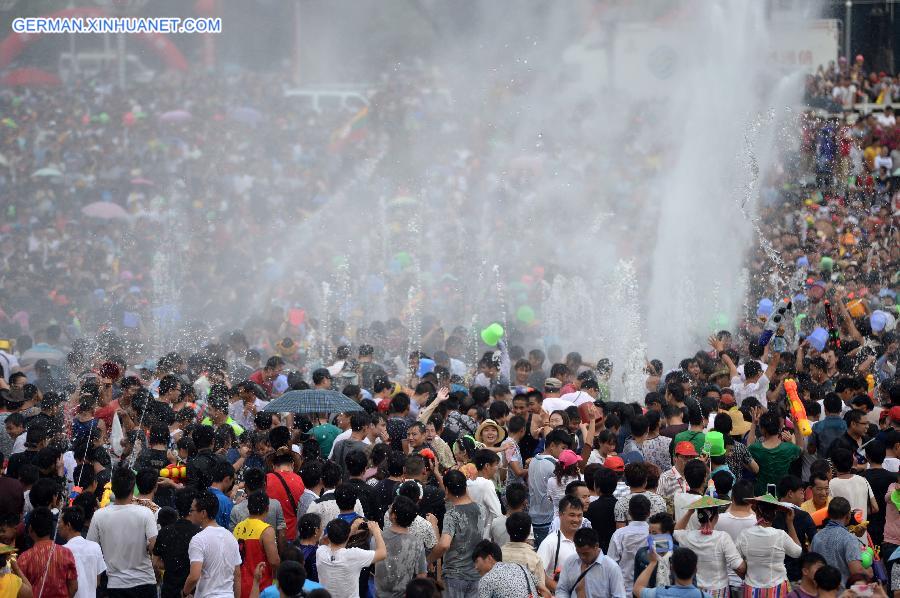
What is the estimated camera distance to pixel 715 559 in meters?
6.66

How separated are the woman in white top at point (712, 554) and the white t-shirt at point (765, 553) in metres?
0.08

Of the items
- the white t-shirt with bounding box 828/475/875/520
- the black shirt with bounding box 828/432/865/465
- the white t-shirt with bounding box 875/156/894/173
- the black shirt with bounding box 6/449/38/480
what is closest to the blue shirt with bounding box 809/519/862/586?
the white t-shirt with bounding box 828/475/875/520

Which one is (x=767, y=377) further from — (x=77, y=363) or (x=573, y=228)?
(x=573, y=228)

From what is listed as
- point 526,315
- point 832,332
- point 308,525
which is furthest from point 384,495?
point 526,315

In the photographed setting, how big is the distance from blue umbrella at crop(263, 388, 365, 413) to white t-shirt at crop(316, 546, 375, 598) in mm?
2448

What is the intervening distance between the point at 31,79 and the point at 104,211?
22.3 feet

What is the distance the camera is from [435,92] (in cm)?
2725

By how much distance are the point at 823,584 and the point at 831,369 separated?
19.2 ft

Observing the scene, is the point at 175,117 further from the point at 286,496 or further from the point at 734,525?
the point at 734,525

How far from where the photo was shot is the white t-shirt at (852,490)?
7699 millimetres

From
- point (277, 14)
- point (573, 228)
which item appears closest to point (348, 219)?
point (573, 228)

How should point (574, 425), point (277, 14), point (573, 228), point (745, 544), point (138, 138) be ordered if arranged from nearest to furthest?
point (745, 544) < point (574, 425) < point (573, 228) < point (138, 138) < point (277, 14)

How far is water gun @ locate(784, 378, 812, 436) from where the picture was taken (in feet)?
29.6

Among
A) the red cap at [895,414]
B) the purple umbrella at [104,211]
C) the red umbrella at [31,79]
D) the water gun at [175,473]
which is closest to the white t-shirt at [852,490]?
the red cap at [895,414]
